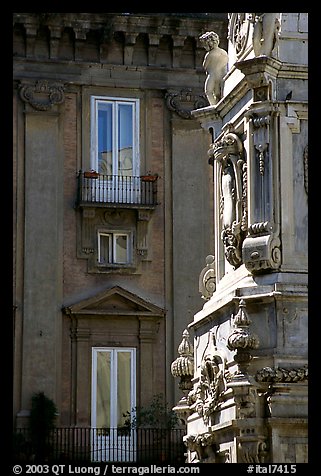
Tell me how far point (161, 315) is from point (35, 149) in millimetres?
4450

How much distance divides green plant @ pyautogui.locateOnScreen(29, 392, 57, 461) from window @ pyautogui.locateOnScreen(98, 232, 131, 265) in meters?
3.21

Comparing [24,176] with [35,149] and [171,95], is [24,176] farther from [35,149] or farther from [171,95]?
[171,95]

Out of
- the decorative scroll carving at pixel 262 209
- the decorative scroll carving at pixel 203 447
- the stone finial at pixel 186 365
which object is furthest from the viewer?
the stone finial at pixel 186 365

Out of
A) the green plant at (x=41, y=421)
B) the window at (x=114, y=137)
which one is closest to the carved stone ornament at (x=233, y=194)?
the green plant at (x=41, y=421)

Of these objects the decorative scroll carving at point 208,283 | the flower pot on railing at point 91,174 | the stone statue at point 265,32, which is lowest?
the decorative scroll carving at point 208,283

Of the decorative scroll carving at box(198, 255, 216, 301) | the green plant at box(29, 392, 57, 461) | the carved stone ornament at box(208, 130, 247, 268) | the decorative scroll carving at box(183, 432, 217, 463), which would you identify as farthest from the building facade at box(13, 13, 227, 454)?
the carved stone ornament at box(208, 130, 247, 268)

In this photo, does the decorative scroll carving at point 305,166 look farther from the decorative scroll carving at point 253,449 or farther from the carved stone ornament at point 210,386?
the decorative scroll carving at point 253,449

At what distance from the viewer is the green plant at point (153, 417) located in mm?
26422

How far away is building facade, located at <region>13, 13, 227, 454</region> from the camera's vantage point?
26.8 meters

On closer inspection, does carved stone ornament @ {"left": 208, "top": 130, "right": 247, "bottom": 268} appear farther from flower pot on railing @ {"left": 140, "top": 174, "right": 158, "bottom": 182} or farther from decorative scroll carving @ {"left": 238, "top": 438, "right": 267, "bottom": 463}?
flower pot on railing @ {"left": 140, "top": 174, "right": 158, "bottom": 182}

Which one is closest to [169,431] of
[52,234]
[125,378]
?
[125,378]

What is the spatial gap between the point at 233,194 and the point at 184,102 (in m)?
13.8

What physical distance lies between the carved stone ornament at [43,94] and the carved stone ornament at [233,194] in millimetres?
13033

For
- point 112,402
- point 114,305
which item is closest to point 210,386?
point 112,402
